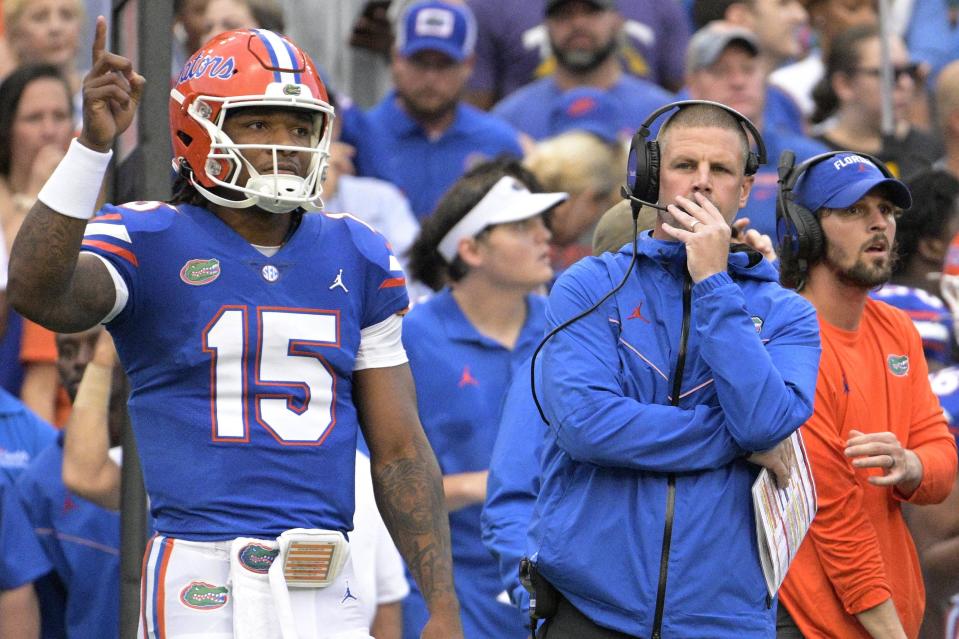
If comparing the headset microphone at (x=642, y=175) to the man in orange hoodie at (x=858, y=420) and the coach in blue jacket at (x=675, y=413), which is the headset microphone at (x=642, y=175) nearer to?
the coach in blue jacket at (x=675, y=413)

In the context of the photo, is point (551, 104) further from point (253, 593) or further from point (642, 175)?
point (253, 593)

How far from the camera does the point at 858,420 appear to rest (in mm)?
5113

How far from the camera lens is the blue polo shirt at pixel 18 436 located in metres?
6.80

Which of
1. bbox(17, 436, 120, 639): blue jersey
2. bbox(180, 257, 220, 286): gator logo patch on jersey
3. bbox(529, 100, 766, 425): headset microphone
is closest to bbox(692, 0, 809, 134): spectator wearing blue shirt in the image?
bbox(17, 436, 120, 639): blue jersey

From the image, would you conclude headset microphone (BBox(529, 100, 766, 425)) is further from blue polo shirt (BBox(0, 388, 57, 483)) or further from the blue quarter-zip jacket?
blue polo shirt (BBox(0, 388, 57, 483))

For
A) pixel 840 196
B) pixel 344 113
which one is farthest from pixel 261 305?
pixel 344 113

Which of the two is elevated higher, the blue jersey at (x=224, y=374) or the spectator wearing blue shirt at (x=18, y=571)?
the blue jersey at (x=224, y=374)

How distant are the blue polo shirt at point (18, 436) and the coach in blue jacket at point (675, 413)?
3.08 metres

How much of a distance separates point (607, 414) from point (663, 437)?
5.7 inches

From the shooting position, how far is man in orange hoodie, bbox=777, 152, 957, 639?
492cm

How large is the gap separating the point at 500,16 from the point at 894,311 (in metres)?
5.63

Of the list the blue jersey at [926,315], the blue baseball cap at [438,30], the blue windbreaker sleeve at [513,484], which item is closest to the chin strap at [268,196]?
the blue windbreaker sleeve at [513,484]

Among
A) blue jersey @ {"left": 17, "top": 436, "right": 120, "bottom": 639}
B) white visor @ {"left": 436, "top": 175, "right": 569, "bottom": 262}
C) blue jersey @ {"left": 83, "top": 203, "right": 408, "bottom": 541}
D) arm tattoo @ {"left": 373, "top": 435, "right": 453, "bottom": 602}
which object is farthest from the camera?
white visor @ {"left": 436, "top": 175, "right": 569, "bottom": 262}

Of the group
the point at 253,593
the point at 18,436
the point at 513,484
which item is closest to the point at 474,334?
the point at 513,484
